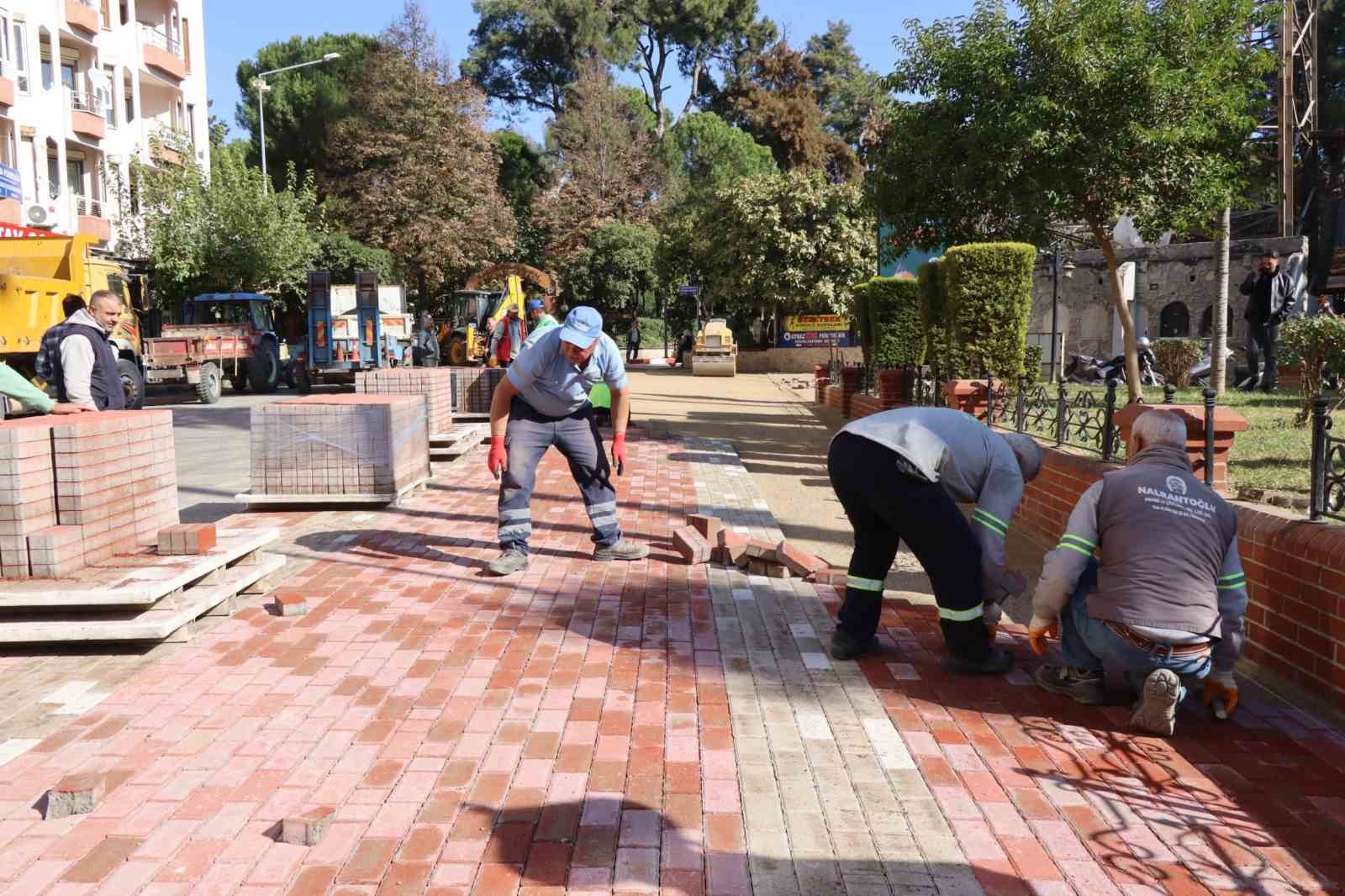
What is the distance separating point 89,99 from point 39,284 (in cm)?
2005

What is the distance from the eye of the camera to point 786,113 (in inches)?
1877

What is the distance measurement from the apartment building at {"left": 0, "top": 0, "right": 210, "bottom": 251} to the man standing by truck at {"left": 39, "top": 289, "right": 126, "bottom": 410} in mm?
17943

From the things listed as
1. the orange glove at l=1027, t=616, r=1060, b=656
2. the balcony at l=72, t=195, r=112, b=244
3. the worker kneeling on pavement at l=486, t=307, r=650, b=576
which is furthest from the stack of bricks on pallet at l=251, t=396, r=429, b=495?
the balcony at l=72, t=195, r=112, b=244

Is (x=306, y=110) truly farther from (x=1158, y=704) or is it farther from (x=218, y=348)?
(x=1158, y=704)

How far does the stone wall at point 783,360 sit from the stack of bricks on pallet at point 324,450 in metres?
26.5

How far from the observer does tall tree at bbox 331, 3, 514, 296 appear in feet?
118

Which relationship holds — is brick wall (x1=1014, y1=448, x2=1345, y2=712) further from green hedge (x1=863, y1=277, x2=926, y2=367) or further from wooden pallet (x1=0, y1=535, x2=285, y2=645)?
green hedge (x1=863, y1=277, x2=926, y2=367)

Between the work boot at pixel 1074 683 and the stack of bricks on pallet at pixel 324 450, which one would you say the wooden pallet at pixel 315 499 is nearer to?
the stack of bricks on pallet at pixel 324 450

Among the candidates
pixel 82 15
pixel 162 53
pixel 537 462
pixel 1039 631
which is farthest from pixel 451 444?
pixel 162 53

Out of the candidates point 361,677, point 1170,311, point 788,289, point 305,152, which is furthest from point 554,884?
point 305,152

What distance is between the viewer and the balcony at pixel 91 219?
29.2m

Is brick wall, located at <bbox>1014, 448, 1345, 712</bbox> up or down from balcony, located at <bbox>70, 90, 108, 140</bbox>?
down

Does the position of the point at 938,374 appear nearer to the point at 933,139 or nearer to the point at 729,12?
the point at 933,139

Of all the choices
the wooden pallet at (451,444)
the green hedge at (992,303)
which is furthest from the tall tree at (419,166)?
the green hedge at (992,303)
